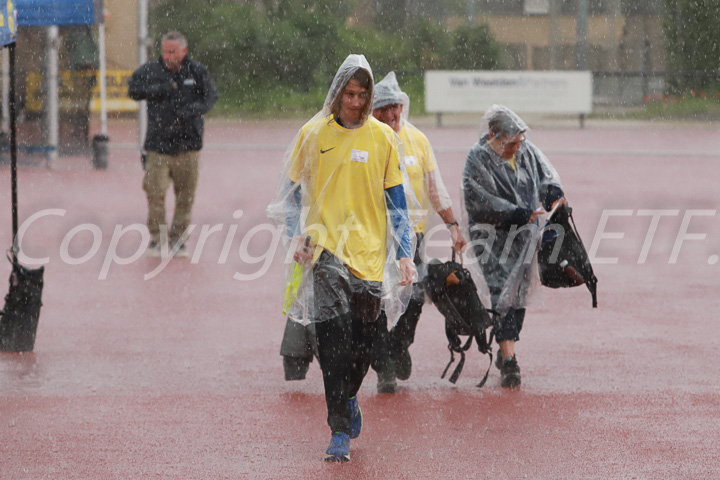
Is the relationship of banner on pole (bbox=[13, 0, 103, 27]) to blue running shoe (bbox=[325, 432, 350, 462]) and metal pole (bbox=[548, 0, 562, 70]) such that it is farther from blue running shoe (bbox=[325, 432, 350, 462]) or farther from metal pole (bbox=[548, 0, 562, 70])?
metal pole (bbox=[548, 0, 562, 70])

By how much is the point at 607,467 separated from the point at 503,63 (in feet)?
117

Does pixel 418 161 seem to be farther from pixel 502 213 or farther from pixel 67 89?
pixel 67 89

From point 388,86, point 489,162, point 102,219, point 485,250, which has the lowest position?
point 102,219

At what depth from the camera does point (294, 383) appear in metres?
7.00

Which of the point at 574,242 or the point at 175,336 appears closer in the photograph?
the point at 574,242

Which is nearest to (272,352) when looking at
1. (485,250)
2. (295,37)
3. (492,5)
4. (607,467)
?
(485,250)

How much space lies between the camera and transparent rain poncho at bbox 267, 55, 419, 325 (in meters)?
5.54

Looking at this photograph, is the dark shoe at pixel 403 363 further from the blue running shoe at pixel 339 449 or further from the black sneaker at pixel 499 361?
the blue running shoe at pixel 339 449

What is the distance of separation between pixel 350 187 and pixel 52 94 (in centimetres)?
1665

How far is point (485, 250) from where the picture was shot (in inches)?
283

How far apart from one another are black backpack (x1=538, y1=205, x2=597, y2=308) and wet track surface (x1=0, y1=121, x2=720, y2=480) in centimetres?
47

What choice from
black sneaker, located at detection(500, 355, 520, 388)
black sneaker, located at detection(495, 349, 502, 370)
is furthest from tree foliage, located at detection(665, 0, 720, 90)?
black sneaker, located at detection(500, 355, 520, 388)

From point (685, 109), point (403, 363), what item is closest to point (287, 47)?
point (685, 109)

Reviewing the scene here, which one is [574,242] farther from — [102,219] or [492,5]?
[492,5]
